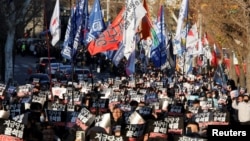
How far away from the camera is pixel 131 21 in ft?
79.3

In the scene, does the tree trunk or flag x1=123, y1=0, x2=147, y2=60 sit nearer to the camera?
flag x1=123, y1=0, x2=147, y2=60

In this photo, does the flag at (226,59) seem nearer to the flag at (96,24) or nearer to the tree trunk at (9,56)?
the tree trunk at (9,56)

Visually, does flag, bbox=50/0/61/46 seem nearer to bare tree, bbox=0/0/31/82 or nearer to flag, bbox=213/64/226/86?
flag, bbox=213/64/226/86

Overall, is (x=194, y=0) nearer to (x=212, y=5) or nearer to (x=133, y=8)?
(x=212, y=5)

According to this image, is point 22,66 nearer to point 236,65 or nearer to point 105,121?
point 236,65

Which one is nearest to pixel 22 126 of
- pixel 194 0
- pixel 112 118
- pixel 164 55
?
pixel 112 118

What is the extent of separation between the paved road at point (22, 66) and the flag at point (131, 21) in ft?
87.9

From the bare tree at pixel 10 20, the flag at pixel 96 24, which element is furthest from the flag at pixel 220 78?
the bare tree at pixel 10 20

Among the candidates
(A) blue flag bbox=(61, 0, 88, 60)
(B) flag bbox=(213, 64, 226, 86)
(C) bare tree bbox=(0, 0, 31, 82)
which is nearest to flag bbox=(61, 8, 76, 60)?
(A) blue flag bbox=(61, 0, 88, 60)

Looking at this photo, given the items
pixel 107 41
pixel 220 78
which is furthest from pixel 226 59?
pixel 107 41

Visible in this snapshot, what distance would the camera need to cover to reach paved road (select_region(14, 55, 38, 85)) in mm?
55069

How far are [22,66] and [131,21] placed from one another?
41.4 m

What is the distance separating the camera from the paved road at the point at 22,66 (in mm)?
55069

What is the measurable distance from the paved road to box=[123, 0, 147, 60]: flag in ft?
87.9
